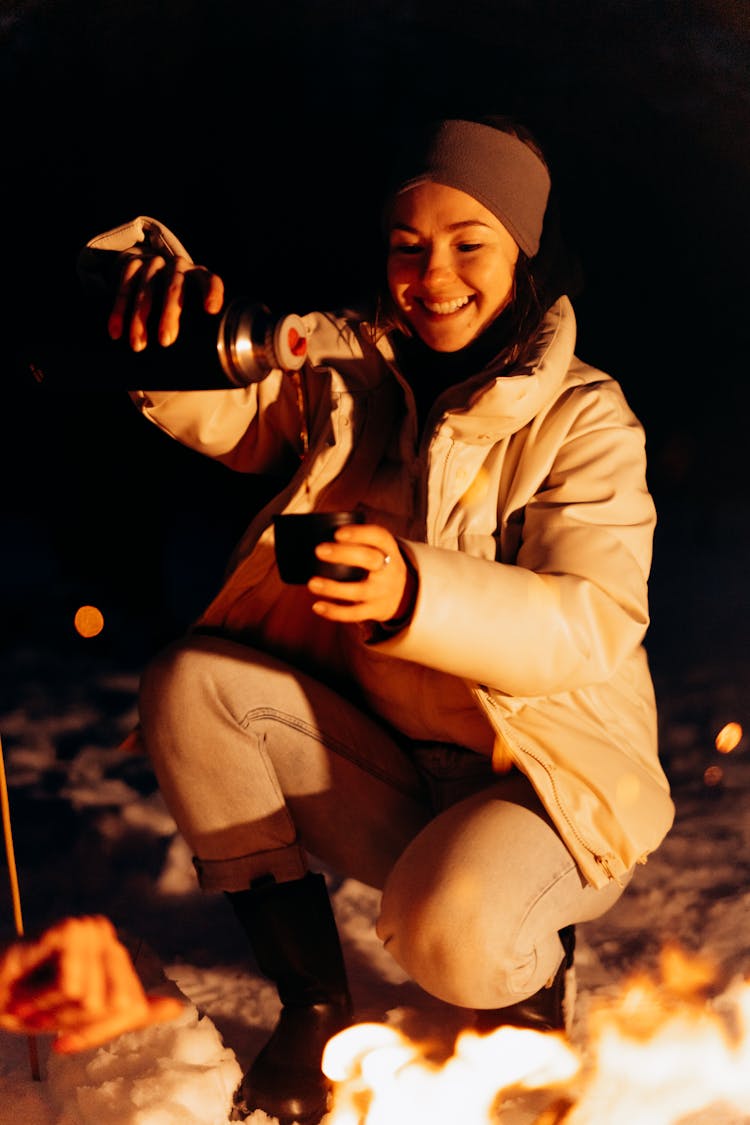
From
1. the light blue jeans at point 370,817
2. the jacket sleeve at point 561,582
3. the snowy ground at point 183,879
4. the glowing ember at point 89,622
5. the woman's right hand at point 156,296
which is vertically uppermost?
the woman's right hand at point 156,296

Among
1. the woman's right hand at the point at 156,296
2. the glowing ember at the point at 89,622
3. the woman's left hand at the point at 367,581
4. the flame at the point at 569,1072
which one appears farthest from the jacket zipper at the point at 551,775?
the glowing ember at the point at 89,622

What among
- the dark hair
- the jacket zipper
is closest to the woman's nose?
the dark hair

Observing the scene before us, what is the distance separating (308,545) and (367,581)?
0.08 metres

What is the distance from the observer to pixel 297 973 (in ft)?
4.77

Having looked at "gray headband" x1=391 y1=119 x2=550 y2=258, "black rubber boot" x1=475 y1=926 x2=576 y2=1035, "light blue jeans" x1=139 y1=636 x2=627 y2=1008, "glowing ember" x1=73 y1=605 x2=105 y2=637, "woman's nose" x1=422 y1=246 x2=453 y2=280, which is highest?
"gray headband" x1=391 y1=119 x2=550 y2=258

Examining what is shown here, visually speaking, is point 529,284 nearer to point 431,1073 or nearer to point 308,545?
point 308,545

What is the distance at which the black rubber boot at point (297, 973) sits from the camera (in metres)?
1.42

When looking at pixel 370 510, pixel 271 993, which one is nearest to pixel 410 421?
pixel 370 510

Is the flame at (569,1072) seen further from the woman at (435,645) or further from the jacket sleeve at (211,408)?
the jacket sleeve at (211,408)

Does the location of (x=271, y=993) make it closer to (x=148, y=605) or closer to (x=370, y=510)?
(x=370, y=510)

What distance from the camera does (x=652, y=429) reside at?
261 centimetres

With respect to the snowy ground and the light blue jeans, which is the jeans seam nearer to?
the light blue jeans

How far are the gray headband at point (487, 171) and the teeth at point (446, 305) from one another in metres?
0.11

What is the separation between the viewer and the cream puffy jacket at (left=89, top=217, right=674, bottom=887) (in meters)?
1.24
